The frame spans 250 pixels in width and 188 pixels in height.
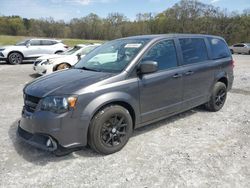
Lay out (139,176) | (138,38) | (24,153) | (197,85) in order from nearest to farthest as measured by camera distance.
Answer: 1. (139,176)
2. (24,153)
3. (138,38)
4. (197,85)

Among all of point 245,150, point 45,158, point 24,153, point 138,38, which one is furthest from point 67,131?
point 245,150

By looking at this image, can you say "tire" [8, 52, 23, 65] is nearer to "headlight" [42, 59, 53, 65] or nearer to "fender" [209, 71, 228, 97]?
"headlight" [42, 59, 53, 65]

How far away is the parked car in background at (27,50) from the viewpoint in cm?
1541

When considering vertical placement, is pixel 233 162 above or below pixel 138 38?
below

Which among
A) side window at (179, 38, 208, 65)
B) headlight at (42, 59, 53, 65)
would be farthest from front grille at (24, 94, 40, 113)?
headlight at (42, 59, 53, 65)

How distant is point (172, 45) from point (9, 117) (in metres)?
3.51

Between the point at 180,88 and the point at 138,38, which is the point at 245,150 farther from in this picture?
the point at 138,38

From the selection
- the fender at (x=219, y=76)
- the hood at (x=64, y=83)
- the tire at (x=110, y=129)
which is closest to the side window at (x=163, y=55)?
the hood at (x=64, y=83)

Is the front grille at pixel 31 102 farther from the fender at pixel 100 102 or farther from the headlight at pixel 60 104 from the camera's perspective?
the fender at pixel 100 102

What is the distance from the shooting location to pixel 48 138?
3611 mm

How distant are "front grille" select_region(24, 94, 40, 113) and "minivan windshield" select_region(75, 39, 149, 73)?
109 centimetres

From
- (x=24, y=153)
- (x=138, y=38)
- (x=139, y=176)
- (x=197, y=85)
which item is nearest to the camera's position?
(x=139, y=176)

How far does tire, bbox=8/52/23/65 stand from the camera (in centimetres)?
1541

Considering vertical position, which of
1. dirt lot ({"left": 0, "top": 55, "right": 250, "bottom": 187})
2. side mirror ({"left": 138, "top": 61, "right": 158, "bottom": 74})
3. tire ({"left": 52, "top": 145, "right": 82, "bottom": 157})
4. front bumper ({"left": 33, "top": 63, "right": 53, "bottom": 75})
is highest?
side mirror ({"left": 138, "top": 61, "right": 158, "bottom": 74})
